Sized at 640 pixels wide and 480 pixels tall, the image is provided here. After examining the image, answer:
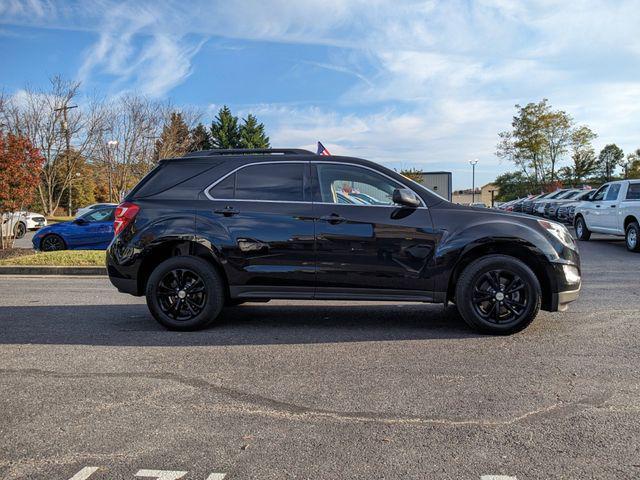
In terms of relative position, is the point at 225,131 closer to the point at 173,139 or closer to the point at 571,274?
the point at 173,139

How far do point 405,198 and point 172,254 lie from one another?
2.63 m

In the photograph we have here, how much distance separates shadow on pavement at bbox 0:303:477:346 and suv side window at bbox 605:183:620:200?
10730 mm

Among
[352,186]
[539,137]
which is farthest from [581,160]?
[352,186]

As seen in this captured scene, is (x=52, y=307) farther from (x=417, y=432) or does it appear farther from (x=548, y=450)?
(x=548, y=450)

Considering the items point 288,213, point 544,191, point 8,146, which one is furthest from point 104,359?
point 544,191

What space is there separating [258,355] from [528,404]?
7.53ft

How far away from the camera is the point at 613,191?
15.2m

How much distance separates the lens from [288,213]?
5469 millimetres

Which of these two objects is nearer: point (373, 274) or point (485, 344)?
point (485, 344)

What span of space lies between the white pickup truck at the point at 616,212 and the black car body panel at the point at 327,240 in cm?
993

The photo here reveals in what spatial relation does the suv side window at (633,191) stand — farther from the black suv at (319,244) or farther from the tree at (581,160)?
the tree at (581,160)

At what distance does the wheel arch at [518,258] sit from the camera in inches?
209

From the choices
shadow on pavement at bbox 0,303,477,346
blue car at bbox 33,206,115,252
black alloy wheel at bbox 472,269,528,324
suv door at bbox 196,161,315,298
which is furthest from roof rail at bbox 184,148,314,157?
blue car at bbox 33,206,115,252

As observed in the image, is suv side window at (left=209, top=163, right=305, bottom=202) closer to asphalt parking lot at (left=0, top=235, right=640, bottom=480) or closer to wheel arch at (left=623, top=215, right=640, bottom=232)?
asphalt parking lot at (left=0, top=235, right=640, bottom=480)
